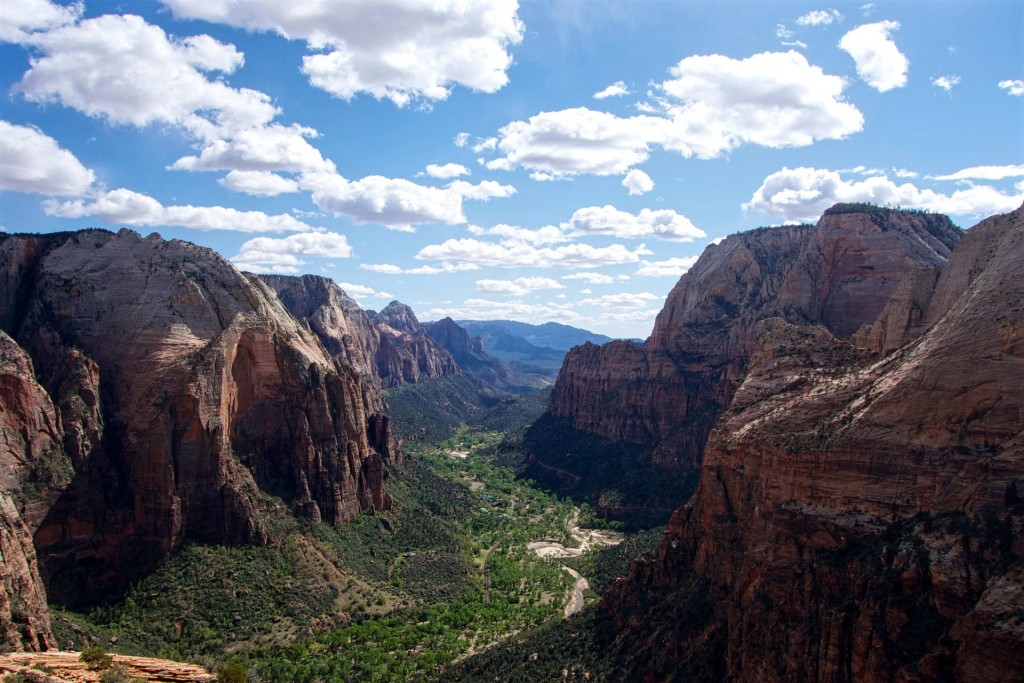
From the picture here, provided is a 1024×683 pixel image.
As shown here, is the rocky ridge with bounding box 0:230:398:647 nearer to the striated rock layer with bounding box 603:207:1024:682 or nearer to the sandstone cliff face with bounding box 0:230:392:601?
the sandstone cliff face with bounding box 0:230:392:601

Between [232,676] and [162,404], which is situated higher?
[162,404]

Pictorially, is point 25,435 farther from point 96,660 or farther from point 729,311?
point 729,311

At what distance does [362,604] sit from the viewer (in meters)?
80.6

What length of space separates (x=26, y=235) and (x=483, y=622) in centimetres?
7326

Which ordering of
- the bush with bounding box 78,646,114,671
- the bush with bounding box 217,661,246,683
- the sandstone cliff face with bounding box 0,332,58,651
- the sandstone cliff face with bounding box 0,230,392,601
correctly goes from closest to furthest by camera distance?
the bush with bounding box 78,646,114,671, the bush with bounding box 217,661,246,683, the sandstone cliff face with bounding box 0,332,58,651, the sandstone cliff face with bounding box 0,230,392,601

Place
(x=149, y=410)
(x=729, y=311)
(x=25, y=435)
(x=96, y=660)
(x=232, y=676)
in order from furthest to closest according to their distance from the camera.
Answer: (x=729, y=311) → (x=149, y=410) → (x=25, y=435) → (x=232, y=676) → (x=96, y=660)

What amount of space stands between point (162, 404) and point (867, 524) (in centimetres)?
6817

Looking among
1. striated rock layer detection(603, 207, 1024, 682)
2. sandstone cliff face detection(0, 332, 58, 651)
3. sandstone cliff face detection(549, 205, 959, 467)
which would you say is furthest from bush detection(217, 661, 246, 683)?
sandstone cliff face detection(549, 205, 959, 467)

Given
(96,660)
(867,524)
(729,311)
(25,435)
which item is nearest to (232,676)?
(96,660)

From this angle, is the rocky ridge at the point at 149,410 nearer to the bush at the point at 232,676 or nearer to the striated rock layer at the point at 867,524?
the bush at the point at 232,676

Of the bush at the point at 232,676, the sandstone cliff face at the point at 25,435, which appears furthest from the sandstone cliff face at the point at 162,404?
the bush at the point at 232,676

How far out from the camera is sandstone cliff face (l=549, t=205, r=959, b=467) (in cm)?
12069

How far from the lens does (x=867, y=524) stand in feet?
136

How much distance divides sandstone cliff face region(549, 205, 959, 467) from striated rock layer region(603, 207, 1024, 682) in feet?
211
